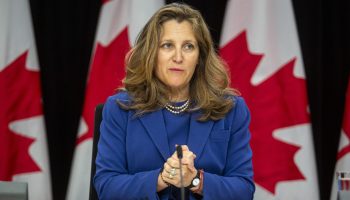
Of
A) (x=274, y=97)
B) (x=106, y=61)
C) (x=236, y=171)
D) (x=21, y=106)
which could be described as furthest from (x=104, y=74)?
(x=236, y=171)

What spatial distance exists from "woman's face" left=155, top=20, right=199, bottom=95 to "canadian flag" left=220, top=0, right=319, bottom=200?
1.05 metres

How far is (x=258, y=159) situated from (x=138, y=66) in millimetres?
1240

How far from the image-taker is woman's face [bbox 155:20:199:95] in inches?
92.2

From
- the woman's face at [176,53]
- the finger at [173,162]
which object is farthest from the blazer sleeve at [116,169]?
the woman's face at [176,53]

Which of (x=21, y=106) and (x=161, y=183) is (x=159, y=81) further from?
(x=21, y=106)

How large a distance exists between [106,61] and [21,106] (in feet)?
1.71

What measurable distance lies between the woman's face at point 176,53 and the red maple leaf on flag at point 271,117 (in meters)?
1.05

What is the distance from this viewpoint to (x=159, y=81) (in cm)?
243

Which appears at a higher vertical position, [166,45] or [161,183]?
[166,45]

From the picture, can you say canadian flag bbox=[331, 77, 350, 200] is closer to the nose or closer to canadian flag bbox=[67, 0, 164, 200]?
canadian flag bbox=[67, 0, 164, 200]

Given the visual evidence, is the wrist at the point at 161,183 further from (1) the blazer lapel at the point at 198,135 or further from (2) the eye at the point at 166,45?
(2) the eye at the point at 166,45

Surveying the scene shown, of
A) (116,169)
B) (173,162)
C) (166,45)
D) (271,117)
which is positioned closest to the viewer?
(173,162)

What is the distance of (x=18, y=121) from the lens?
11.2 feet

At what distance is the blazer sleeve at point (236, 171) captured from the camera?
7.13 feet
